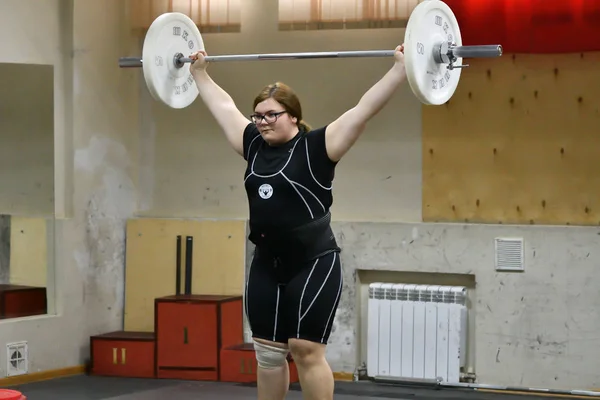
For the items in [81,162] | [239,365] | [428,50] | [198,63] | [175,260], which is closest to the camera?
[428,50]

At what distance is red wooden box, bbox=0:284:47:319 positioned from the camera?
512cm

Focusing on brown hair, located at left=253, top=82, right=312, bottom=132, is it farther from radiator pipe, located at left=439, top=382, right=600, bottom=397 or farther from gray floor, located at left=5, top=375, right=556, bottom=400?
radiator pipe, located at left=439, top=382, right=600, bottom=397

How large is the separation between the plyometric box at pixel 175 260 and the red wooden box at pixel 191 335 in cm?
23

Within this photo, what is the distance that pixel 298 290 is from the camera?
9.78 ft

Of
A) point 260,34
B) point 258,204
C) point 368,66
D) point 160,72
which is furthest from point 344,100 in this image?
point 258,204

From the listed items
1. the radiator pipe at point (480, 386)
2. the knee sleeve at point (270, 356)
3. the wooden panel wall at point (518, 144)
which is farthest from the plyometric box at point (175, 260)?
the knee sleeve at point (270, 356)

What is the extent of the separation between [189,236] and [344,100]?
120 centimetres

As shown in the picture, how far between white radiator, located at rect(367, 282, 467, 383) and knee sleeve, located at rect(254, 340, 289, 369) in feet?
6.88

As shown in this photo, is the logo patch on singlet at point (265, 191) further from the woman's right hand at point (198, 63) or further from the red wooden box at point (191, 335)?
the red wooden box at point (191, 335)

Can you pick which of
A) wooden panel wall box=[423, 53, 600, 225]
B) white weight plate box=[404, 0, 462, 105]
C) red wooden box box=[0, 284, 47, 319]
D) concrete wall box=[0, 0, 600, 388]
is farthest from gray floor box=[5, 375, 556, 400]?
white weight plate box=[404, 0, 462, 105]

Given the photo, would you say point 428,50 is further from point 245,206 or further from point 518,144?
point 245,206

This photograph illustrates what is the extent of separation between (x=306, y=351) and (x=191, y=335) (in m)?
2.37

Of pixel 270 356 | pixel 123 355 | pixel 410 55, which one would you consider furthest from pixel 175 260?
pixel 410 55

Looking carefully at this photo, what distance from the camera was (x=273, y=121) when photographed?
119 inches
